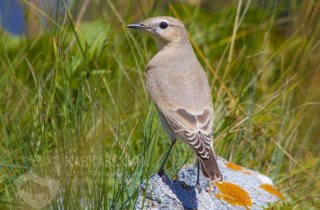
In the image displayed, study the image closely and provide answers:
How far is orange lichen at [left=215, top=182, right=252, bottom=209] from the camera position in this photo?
4.74m

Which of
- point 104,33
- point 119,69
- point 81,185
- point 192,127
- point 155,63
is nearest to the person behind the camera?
point 81,185

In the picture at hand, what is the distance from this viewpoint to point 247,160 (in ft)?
19.5

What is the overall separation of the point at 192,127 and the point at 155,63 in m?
0.82

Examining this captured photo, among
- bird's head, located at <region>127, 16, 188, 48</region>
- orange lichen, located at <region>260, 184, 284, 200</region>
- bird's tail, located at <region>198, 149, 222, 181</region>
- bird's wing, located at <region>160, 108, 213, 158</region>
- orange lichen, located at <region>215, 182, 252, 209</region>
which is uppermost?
bird's head, located at <region>127, 16, 188, 48</region>

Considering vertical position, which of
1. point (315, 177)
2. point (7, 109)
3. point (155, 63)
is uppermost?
point (155, 63)

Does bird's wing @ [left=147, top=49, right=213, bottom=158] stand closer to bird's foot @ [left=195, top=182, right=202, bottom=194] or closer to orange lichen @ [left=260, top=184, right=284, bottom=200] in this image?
bird's foot @ [left=195, top=182, right=202, bottom=194]

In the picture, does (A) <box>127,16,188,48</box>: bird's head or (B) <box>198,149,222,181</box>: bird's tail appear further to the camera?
(A) <box>127,16,188,48</box>: bird's head

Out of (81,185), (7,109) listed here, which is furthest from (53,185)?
(7,109)

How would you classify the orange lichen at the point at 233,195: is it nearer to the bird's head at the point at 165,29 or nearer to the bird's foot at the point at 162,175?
the bird's foot at the point at 162,175

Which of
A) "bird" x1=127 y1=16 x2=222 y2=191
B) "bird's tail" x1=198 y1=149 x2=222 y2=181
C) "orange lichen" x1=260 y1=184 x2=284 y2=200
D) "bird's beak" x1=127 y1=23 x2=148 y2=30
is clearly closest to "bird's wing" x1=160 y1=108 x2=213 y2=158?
"bird" x1=127 y1=16 x2=222 y2=191

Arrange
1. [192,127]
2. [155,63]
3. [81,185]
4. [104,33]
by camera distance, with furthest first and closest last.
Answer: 1. [104,33]
2. [155,63]
3. [192,127]
4. [81,185]

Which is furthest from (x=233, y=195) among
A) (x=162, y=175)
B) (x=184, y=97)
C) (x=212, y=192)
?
(x=184, y=97)

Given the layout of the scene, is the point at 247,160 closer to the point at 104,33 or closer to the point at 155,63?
the point at 155,63

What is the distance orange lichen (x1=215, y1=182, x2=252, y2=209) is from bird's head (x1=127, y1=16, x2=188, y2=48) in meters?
1.57
